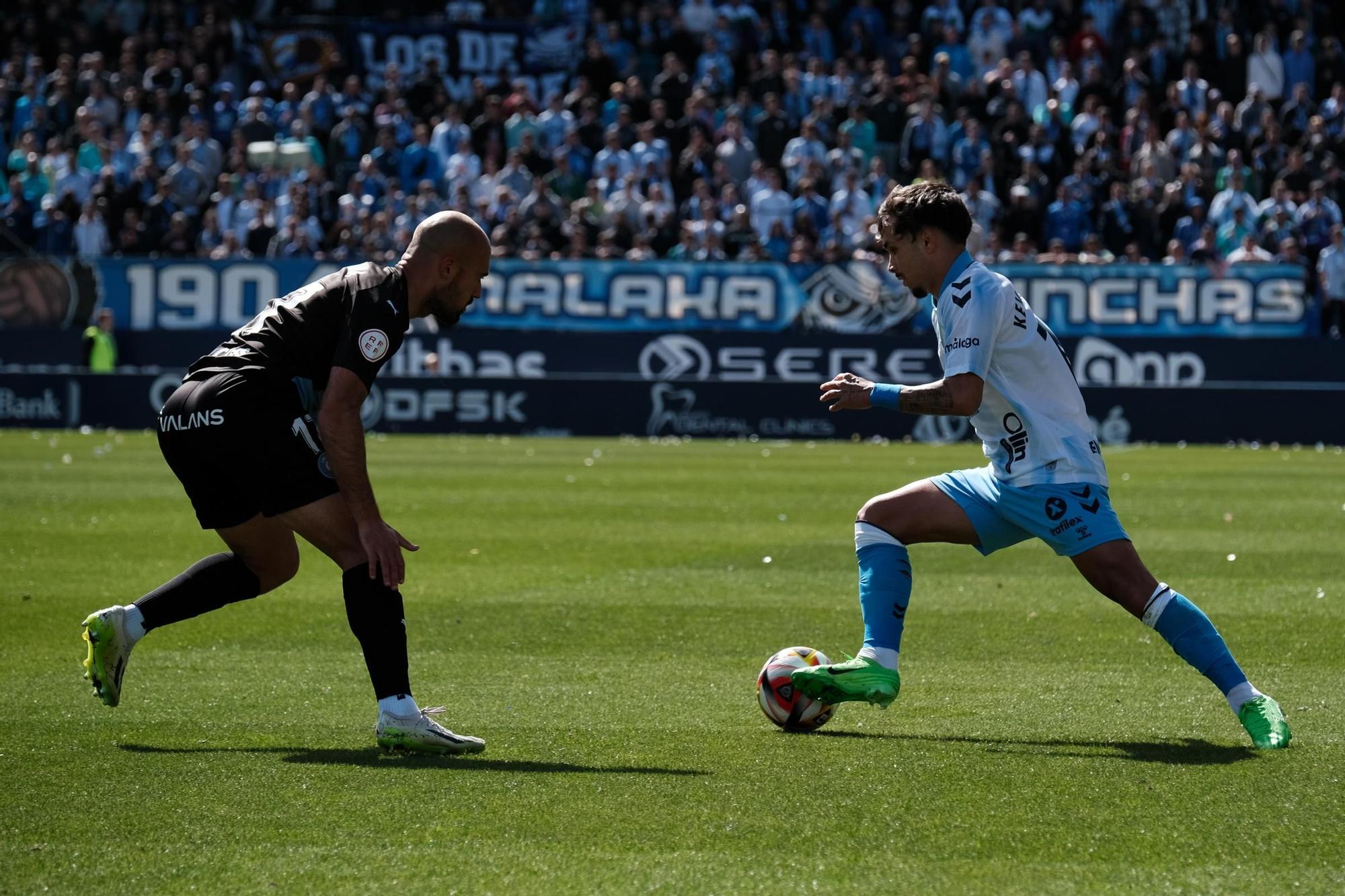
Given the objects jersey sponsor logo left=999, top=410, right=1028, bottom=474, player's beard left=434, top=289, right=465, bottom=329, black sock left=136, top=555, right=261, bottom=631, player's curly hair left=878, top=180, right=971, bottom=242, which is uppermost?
player's curly hair left=878, top=180, right=971, bottom=242

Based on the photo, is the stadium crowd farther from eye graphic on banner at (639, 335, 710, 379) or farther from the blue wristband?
the blue wristband

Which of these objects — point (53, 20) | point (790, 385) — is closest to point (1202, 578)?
point (790, 385)

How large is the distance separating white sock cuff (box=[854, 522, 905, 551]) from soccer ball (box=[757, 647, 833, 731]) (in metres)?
0.53

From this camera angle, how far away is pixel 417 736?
19.6 feet

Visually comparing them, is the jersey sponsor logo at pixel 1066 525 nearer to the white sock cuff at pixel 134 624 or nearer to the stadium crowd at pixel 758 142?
the white sock cuff at pixel 134 624

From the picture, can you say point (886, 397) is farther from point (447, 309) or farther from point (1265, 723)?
point (1265, 723)

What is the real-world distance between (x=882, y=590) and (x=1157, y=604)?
98cm

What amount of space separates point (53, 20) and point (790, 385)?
735 inches

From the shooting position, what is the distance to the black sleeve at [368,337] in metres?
5.91

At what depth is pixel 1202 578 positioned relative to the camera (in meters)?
11.0

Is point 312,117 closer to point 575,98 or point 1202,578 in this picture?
point 575,98

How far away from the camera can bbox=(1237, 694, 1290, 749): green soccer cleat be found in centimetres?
604

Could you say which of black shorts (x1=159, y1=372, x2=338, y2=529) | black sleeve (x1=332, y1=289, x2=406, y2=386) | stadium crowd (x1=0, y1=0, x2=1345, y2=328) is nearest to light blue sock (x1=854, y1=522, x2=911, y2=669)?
black sleeve (x1=332, y1=289, x2=406, y2=386)

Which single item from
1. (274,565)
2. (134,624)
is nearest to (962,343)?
(274,565)
